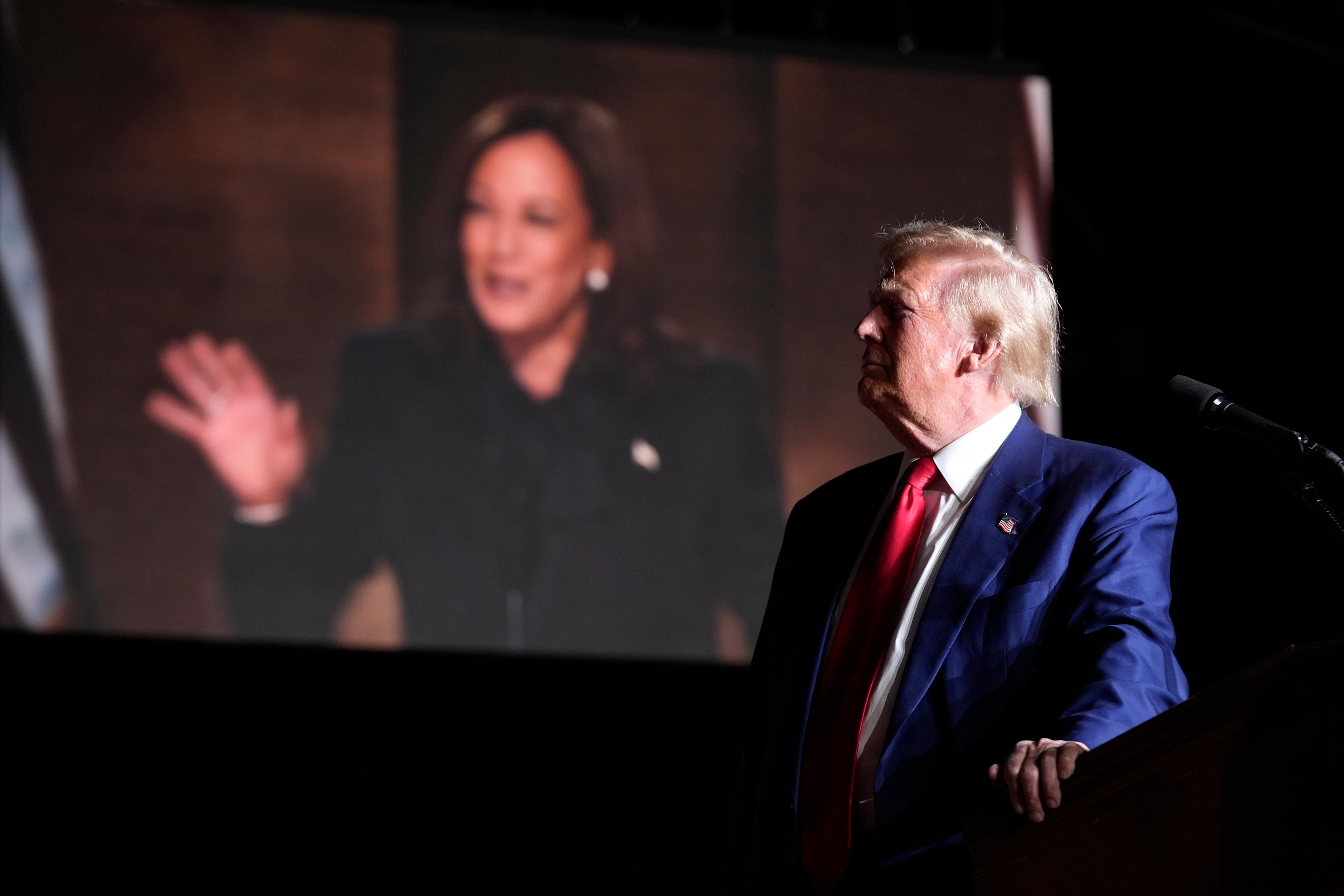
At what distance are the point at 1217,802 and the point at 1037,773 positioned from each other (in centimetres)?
19

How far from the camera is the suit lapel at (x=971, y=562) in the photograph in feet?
5.47

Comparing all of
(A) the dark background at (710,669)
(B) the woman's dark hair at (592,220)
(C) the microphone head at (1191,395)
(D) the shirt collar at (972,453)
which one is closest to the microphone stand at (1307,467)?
(C) the microphone head at (1191,395)

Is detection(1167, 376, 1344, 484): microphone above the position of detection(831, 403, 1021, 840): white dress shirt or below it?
above

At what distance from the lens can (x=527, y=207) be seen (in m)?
4.21

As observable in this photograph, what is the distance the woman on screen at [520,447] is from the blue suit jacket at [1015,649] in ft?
7.44

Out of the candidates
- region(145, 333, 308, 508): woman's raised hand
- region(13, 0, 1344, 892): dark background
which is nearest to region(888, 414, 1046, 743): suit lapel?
region(145, 333, 308, 508): woman's raised hand

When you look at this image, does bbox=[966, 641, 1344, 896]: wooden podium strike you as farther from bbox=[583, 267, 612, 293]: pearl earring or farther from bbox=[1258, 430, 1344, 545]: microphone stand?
bbox=[583, 267, 612, 293]: pearl earring

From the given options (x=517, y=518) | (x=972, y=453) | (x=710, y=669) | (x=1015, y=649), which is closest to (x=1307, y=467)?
(x=1015, y=649)

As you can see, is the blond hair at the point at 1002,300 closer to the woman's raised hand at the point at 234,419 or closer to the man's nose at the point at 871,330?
the man's nose at the point at 871,330

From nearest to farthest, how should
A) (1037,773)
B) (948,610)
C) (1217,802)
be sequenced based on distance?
(1217,802) → (1037,773) → (948,610)

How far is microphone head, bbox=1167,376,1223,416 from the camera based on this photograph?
1.57 m

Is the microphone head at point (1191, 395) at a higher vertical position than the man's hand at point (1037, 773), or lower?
higher

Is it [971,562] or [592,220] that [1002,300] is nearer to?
[971,562]

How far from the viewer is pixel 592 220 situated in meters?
4.24
